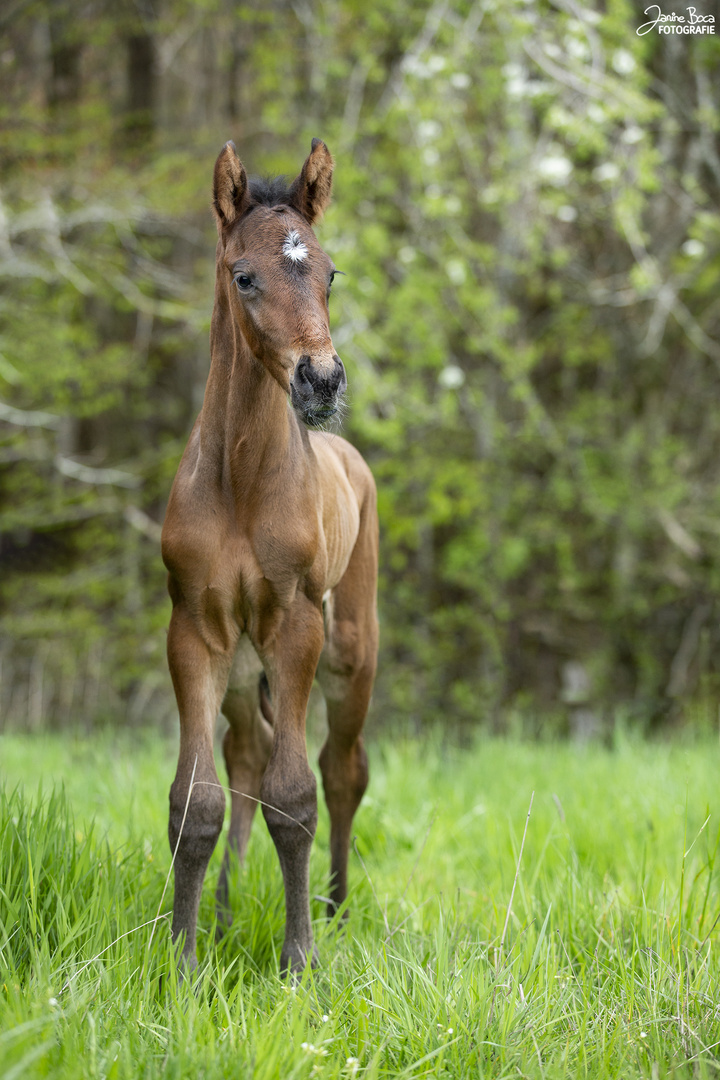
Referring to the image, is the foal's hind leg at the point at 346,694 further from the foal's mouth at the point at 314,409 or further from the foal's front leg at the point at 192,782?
the foal's mouth at the point at 314,409

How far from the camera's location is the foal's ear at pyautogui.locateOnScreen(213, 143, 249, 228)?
113 inches

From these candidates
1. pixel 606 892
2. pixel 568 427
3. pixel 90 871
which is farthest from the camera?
pixel 568 427

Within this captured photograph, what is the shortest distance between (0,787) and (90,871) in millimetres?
416

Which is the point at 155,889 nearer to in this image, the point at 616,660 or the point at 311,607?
the point at 311,607

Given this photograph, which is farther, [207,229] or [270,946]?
[207,229]

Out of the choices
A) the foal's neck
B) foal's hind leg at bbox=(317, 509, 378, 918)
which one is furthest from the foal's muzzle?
foal's hind leg at bbox=(317, 509, 378, 918)

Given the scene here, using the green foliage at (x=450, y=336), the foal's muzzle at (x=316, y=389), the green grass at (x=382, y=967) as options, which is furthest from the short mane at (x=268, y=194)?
the green foliage at (x=450, y=336)

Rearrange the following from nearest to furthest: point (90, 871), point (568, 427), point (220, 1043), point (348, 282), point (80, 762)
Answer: point (220, 1043) → point (90, 871) → point (80, 762) → point (348, 282) → point (568, 427)

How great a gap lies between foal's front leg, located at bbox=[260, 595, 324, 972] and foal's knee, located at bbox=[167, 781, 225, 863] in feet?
0.50

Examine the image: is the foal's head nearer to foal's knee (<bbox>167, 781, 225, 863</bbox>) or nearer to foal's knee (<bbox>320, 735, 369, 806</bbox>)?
foal's knee (<bbox>167, 781, 225, 863</bbox>)

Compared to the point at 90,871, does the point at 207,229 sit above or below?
above

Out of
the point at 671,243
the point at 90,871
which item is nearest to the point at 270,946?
the point at 90,871

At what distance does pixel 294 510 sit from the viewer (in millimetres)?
2953

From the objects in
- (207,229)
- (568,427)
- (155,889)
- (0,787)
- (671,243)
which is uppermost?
(207,229)
